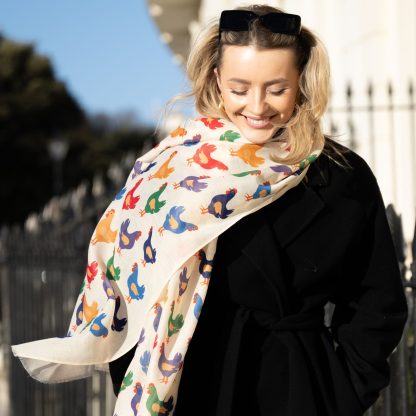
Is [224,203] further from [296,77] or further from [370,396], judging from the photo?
[370,396]

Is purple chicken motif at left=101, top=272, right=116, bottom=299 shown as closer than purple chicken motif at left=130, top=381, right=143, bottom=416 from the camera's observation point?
No

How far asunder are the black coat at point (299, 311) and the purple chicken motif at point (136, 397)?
9cm

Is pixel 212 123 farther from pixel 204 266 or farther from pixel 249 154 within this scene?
pixel 204 266

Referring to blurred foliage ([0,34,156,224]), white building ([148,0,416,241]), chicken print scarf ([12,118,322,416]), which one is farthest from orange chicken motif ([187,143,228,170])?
blurred foliage ([0,34,156,224])

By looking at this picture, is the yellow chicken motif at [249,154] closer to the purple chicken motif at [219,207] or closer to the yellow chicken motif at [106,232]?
the purple chicken motif at [219,207]

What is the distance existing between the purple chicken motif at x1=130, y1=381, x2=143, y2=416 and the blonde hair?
61cm

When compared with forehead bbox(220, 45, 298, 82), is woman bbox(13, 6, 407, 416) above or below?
below

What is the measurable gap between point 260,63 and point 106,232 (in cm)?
58

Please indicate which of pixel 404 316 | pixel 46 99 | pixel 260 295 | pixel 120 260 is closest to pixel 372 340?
pixel 404 316

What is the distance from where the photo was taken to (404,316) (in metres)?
2.44

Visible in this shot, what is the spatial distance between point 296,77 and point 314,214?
32 cm

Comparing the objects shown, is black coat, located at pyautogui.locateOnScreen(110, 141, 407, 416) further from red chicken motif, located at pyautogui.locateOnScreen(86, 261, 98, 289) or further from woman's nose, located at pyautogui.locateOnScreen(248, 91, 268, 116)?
red chicken motif, located at pyautogui.locateOnScreen(86, 261, 98, 289)

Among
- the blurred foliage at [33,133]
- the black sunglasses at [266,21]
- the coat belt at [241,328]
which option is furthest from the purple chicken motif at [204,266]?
the blurred foliage at [33,133]

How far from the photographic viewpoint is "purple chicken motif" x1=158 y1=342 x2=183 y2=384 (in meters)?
2.33
